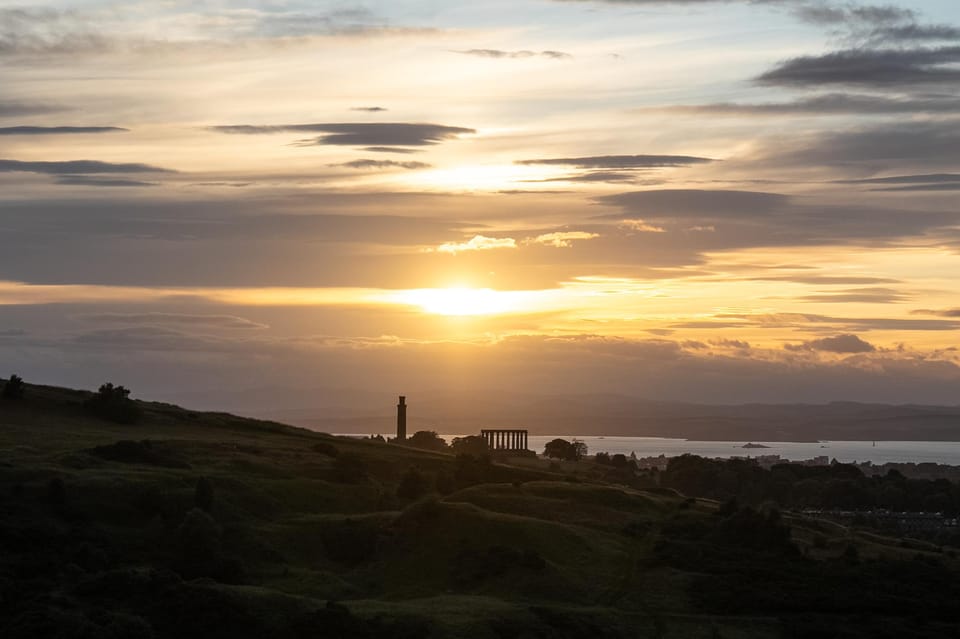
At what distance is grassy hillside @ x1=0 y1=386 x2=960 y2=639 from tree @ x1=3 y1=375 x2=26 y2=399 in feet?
68.2

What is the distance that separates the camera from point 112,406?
14712 centimetres

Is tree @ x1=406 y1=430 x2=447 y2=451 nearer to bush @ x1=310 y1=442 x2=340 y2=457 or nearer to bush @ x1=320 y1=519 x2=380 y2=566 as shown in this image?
bush @ x1=310 y1=442 x2=340 y2=457

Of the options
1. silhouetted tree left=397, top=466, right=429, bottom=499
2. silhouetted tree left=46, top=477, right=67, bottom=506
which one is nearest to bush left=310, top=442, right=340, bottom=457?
silhouetted tree left=397, top=466, right=429, bottom=499

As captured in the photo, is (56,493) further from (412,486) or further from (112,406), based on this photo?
(112,406)

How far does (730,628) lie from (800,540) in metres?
32.2

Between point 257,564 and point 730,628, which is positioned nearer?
point 730,628

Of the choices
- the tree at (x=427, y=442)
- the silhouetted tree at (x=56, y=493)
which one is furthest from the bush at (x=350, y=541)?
the tree at (x=427, y=442)

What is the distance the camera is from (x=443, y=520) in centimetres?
9844

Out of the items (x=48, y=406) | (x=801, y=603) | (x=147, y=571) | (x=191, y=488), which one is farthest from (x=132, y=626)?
(x=48, y=406)

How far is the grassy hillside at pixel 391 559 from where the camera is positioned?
249 feet

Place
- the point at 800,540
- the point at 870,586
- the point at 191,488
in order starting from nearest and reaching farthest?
1. the point at 870,586
2. the point at 191,488
3. the point at 800,540

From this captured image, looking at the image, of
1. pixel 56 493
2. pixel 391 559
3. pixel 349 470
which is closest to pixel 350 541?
pixel 391 559

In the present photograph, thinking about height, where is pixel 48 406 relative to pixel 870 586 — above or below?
above

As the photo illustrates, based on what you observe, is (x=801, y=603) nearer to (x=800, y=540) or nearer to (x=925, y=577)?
(x=925, y=577)
